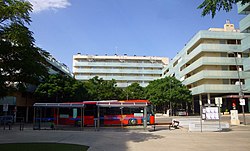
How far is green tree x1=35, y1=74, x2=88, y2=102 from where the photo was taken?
37.8 meters

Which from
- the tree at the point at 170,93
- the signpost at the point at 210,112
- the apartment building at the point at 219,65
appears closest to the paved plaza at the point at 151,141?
the signpost at the point at 210,112

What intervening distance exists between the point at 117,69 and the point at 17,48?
84097 millimetres

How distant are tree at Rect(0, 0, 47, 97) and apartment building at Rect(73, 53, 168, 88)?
266 feet

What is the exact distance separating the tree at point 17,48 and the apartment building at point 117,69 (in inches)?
3187

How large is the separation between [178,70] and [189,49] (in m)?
10.3

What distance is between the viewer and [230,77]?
51219 mm

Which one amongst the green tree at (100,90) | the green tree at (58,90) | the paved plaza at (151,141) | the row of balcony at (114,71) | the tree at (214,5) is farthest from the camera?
the row of balcony at (114,71)

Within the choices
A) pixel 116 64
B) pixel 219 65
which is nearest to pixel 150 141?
pixel 219 65

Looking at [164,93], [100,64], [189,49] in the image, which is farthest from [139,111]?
[100,64]

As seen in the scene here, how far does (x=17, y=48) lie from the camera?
1068 centimetres

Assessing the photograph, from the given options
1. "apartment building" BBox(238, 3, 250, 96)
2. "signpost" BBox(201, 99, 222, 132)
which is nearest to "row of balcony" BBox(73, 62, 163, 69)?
"apartment building" BBox(238, 3, 250, 96)

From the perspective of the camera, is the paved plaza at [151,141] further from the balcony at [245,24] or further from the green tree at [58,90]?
the balcony at [245,24]

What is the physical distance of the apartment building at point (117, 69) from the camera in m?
93.5

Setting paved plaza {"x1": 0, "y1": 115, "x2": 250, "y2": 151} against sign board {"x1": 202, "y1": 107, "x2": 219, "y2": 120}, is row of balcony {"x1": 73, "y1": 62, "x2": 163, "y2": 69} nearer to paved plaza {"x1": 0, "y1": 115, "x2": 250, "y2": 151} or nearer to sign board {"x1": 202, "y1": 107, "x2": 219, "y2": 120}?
sign board {"x1": 202, "y1": 107, "x2": 219, "y2": 120}
